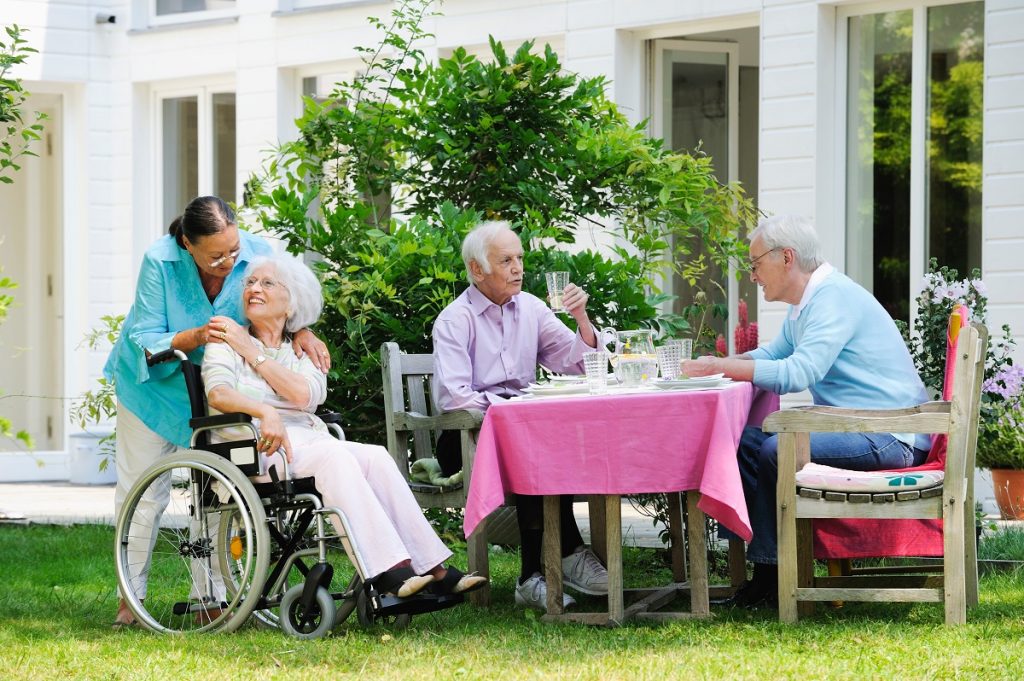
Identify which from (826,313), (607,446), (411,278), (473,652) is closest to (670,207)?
(411,278)

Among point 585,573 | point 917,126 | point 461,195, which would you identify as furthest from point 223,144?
point 585,573

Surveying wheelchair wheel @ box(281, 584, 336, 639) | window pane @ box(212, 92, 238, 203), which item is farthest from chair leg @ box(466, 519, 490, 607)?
window pane @ box(212, 92, 238, 203)

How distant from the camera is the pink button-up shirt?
17.3 feet

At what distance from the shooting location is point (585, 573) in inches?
202

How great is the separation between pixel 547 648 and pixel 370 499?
2.26ft

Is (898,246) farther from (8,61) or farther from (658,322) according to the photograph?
(8,61)

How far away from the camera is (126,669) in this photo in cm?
411

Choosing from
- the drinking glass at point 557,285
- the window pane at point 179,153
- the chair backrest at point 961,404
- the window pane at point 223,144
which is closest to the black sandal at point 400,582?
the drinking glass at point 557,285

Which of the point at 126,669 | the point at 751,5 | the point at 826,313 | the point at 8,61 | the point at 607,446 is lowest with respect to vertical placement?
the point at 126,669

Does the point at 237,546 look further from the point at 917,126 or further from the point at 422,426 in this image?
the point at 917,126

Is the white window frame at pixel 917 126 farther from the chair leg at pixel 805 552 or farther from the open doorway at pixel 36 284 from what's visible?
the open doorway at pixel 36 284

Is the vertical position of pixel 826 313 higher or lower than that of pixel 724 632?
higher

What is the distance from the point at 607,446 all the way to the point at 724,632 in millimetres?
623

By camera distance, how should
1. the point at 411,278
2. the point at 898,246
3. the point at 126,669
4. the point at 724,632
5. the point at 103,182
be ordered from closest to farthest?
the point at 126,669 < the point at 724,632 < the point at 411,278 < the point at 898,246 < the point at 103,182
